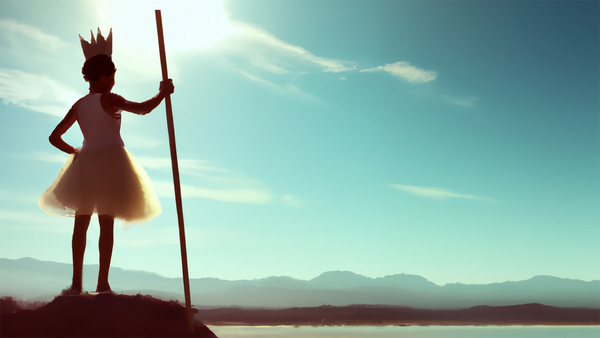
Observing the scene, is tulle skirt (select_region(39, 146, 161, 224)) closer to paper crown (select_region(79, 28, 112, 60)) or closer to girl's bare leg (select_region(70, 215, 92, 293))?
girl's bare leg (select_region(70, 215, 92, 293))

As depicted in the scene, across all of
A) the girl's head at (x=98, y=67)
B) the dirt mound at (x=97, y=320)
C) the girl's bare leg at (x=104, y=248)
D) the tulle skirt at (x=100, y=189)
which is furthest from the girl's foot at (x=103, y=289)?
the girl's head at (x=98, y=67)

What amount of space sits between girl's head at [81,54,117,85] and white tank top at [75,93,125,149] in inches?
8.6

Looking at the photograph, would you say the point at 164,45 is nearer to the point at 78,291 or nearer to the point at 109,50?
the point at 109,50

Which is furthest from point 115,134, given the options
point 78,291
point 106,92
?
point 78,291

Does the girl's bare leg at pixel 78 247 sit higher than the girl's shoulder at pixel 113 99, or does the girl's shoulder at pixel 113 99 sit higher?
the girl's shoulder at pixel 113 99

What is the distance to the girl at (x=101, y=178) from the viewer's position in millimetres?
5184

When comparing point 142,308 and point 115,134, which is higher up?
point 115,134

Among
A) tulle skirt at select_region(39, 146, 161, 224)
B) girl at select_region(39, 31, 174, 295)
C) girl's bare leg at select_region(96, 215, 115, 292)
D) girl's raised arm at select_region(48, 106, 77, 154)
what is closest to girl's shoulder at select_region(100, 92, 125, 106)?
girl at select_region(39, 31, 174, 295)

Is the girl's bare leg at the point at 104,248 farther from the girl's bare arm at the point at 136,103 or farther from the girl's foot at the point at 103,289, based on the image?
the girl's bare arm at the point at 136,103

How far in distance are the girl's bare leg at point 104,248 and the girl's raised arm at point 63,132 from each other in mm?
988

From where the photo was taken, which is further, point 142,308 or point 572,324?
point 572,324

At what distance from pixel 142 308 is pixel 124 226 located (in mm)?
926

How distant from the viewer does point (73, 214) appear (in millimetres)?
5309

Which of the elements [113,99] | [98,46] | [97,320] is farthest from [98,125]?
[97,320]
